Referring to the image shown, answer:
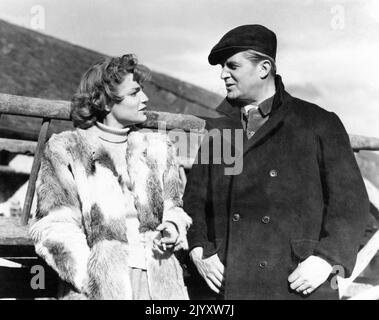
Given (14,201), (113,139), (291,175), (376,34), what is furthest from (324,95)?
(14,201)

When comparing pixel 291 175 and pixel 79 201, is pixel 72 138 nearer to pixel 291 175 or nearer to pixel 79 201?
pixel 79 201

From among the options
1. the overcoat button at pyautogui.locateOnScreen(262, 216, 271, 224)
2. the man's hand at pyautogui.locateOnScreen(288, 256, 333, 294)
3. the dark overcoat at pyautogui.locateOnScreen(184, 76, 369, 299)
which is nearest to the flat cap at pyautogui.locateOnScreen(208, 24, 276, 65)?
the dark overcoat at pyautogui.locateOnScreen(184, 76, 369, 299)

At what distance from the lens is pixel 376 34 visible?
5.11 meters

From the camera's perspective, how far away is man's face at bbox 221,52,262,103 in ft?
12.7

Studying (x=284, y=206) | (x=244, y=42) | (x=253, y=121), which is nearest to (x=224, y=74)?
(x=244, y=42)

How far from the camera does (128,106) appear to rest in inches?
152

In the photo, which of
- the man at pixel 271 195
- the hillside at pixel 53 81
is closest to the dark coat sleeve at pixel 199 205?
the man at pixel 271 195

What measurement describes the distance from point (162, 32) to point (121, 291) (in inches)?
147

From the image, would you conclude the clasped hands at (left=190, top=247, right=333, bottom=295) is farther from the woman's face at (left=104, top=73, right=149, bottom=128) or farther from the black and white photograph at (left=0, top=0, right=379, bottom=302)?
the woman's face at (left=104, top=73, right=149, bottom=128)

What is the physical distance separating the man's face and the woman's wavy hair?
459mm

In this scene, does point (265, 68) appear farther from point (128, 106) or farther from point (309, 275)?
point (309, 275)

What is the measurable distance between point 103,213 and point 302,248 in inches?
41.8

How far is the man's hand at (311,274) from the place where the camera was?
11.7 feet

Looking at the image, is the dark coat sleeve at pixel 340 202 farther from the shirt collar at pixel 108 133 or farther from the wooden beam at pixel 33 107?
the wooden beam at pixel 33 107
